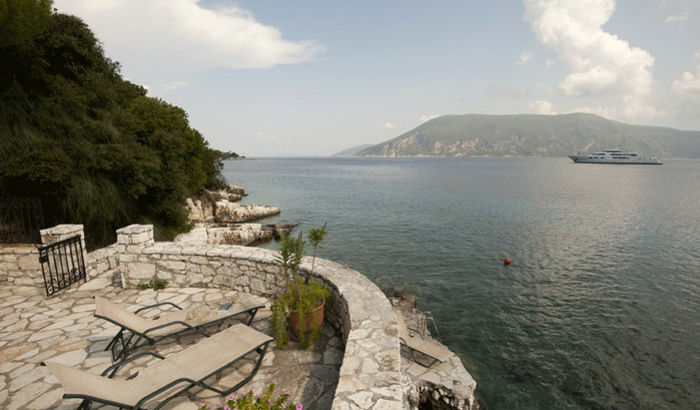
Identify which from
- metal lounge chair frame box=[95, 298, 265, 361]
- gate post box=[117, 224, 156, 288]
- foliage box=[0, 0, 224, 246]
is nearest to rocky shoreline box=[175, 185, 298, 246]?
foliage box=[0, 0, 224, 246]

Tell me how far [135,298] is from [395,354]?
6.00 meters

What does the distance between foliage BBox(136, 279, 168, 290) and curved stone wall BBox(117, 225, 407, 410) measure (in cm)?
10

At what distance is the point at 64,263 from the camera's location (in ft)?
23.1

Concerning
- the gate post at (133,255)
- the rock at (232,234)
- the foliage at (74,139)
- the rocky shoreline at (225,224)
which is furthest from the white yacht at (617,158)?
the gate post at (133,255)

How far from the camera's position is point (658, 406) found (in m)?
7.28

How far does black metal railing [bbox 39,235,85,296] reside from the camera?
6758 mm

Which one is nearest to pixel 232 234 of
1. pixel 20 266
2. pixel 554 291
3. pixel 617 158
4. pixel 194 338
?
pixel 20 266

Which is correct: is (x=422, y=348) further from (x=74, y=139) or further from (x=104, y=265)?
(x=74, y=139)

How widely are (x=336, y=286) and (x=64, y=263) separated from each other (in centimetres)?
678

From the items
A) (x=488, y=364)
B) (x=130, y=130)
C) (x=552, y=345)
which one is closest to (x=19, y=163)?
(x=130, y=130)

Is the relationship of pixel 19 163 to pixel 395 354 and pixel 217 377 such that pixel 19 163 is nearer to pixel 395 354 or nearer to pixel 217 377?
pixel 217 377

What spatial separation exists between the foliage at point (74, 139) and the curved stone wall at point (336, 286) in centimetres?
550

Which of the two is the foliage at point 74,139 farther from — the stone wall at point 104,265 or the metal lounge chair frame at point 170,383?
the metal lounge chair frame at point 170,383

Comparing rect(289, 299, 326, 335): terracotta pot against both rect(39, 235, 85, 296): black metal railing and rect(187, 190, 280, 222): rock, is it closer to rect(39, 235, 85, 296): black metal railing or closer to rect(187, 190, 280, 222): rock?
rect(39, 235, 85, 296): black metal railing
